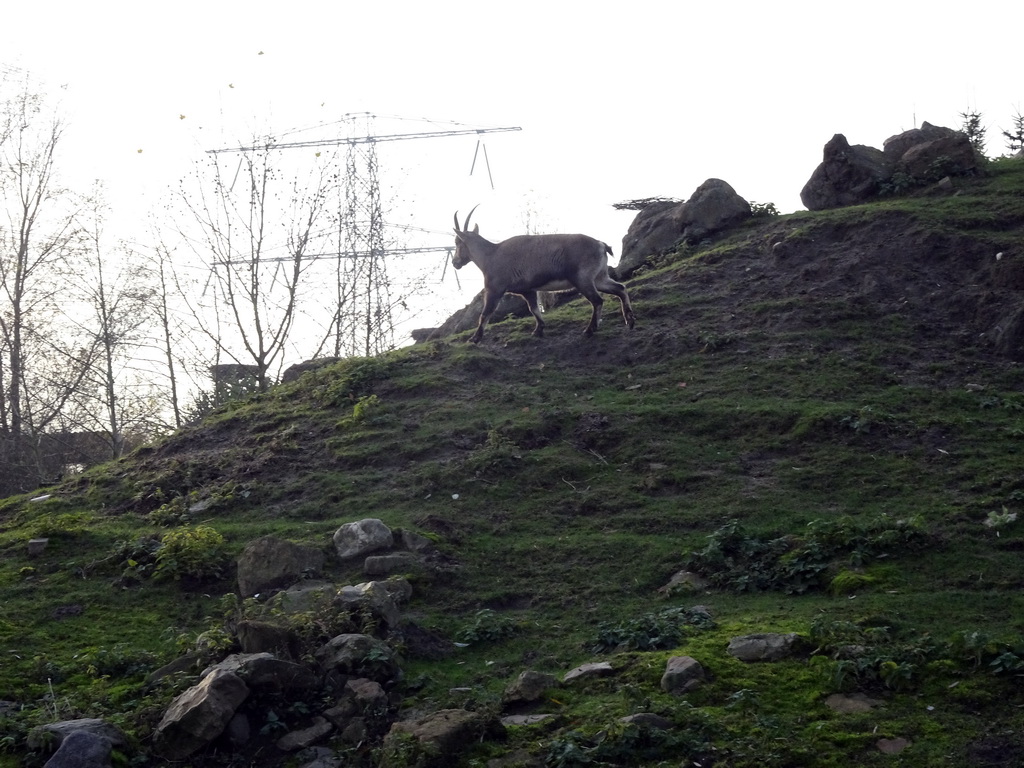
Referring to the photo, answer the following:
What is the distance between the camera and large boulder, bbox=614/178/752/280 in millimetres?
16422

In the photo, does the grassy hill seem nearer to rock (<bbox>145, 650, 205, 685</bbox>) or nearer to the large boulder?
rock (<bbox>145, 650, 205, 685</bbox>)

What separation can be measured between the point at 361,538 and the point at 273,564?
76 centimetres

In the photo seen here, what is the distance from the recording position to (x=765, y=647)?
6469mm

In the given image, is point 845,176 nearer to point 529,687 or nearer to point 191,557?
point 191,557

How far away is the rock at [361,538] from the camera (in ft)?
28.5

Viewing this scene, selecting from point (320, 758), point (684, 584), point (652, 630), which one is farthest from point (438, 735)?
point (684, 584)

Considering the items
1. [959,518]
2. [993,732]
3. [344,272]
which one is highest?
[344,272]

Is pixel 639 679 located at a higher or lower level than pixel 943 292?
lower

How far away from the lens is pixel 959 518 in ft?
26.7

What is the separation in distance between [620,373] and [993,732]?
7576mm

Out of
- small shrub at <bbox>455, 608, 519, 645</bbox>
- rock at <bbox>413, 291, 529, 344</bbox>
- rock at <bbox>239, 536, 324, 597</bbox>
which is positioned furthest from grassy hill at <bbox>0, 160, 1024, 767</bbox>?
rock at <bbox>413, 291, 529, 344</bbox>

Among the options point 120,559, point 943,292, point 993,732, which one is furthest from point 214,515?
point 943,292

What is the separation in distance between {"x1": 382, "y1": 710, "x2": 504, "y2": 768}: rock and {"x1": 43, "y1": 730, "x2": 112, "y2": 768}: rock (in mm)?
1567

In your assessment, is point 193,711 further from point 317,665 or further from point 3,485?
point 3,485
